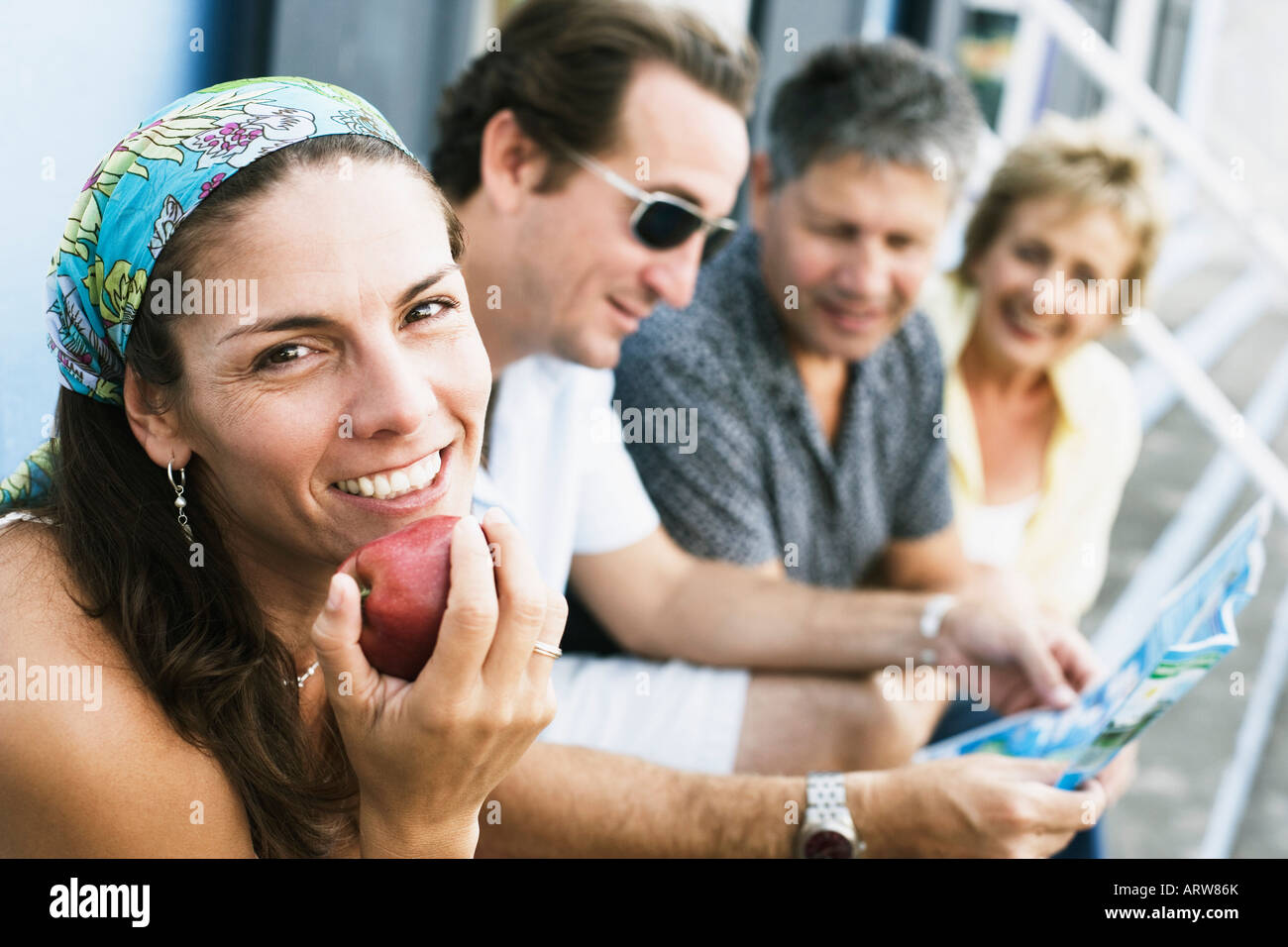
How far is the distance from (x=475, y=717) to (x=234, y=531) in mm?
413

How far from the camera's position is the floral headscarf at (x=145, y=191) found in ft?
4.23

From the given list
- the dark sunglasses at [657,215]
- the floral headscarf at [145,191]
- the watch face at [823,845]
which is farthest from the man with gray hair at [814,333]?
the floral headscarf at [145,191]

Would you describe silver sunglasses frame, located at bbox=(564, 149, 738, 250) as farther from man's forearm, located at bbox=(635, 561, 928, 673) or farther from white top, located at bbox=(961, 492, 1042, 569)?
white top, located at bbox=(961, 492, 1042, 569)

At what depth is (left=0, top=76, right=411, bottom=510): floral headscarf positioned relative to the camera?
129cm

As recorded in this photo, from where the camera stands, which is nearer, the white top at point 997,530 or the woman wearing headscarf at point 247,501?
the woman wearing headscarf at point 247,501

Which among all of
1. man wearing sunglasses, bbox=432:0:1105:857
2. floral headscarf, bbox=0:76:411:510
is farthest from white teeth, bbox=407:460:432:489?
man wearing sunglasses, bbox=432:0:1105:857

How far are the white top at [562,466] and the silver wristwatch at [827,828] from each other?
2.05 ft

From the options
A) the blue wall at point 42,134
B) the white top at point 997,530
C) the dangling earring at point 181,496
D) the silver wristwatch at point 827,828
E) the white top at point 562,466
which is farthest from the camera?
the white top at point 997,530

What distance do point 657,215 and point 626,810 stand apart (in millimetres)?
1069

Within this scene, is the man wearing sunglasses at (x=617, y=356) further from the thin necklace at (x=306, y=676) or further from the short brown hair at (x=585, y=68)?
the thin necklace at (x=306, y=676)

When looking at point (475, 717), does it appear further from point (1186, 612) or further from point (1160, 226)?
point (1160, 226)

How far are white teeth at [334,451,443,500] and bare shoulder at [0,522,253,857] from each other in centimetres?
31
